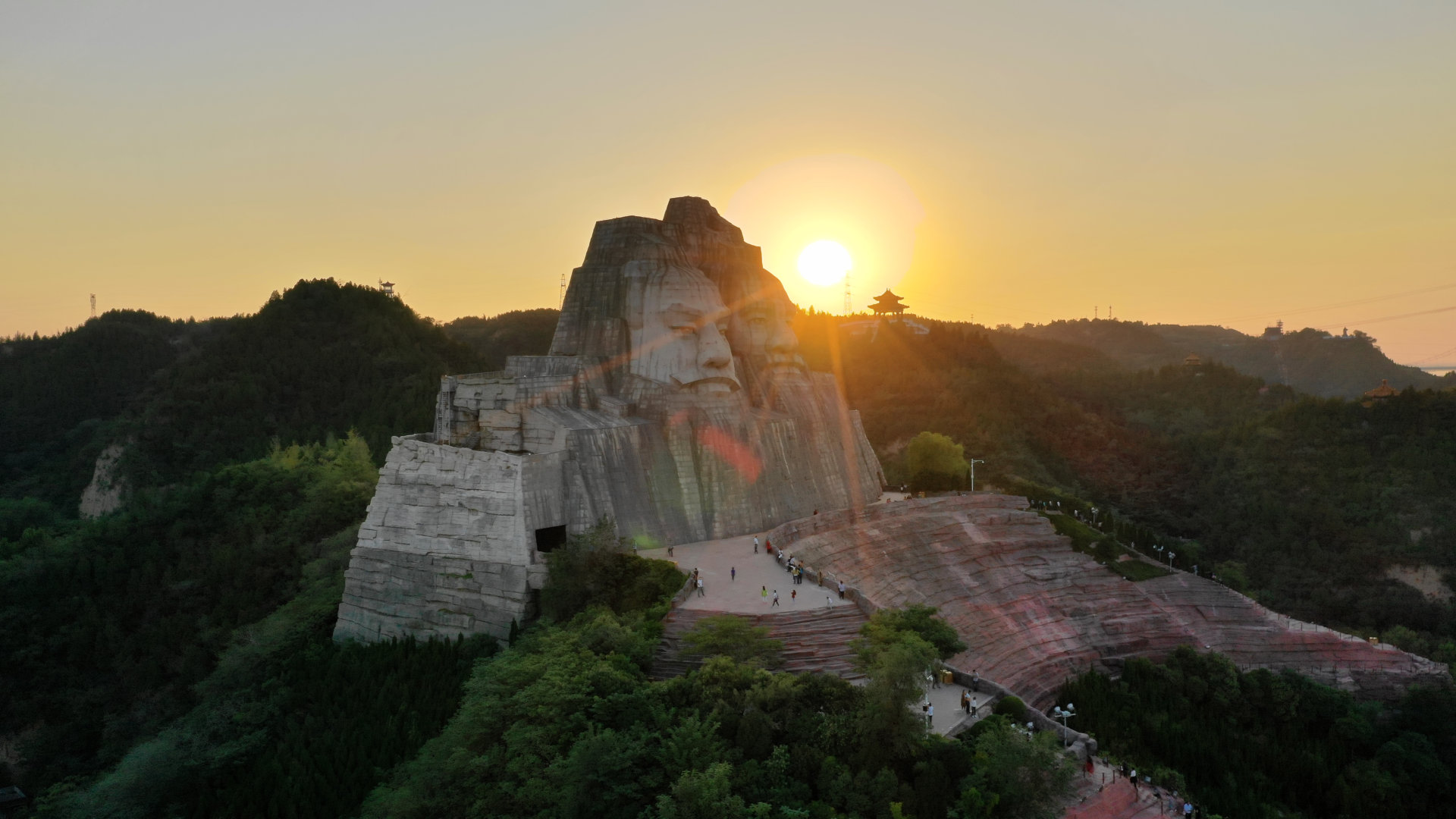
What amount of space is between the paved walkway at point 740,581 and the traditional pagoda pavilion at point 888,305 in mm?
60108

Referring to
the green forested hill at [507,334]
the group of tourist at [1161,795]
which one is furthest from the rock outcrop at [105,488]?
the group of tourist at [1161,795]

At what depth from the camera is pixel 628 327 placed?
88.1 ft

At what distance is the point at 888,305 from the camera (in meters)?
82.4

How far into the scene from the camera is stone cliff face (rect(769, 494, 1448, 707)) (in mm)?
23391

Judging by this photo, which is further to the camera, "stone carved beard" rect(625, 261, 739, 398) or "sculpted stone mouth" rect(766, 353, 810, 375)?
"sculpted stone mouth" rect(766, 353, 810, 375)

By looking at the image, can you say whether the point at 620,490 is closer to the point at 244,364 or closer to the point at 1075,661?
the point at 1075,661

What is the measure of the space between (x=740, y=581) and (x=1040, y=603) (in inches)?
445

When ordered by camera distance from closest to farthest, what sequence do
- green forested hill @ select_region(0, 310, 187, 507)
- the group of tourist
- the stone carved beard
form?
the group of tourist
the stone carved beard
green forested hill @ select_region(0, 310, 187, 507)

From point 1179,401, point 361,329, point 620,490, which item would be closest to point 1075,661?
point 620,490

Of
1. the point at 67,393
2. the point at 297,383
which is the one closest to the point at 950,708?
the point at 297,383

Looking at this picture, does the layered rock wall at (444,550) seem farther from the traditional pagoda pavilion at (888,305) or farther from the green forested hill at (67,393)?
the traditional pagoda pavilion at (888,305)

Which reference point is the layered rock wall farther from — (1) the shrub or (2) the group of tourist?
(2) the group of tourist

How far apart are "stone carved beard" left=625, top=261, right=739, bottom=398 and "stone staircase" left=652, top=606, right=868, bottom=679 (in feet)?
30.0

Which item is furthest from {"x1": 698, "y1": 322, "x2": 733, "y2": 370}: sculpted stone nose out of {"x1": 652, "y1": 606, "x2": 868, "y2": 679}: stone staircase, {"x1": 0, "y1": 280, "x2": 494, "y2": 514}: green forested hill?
{"x1": 0, "y1": 280, "x2": 494, "y2": 514}: green forested hill
